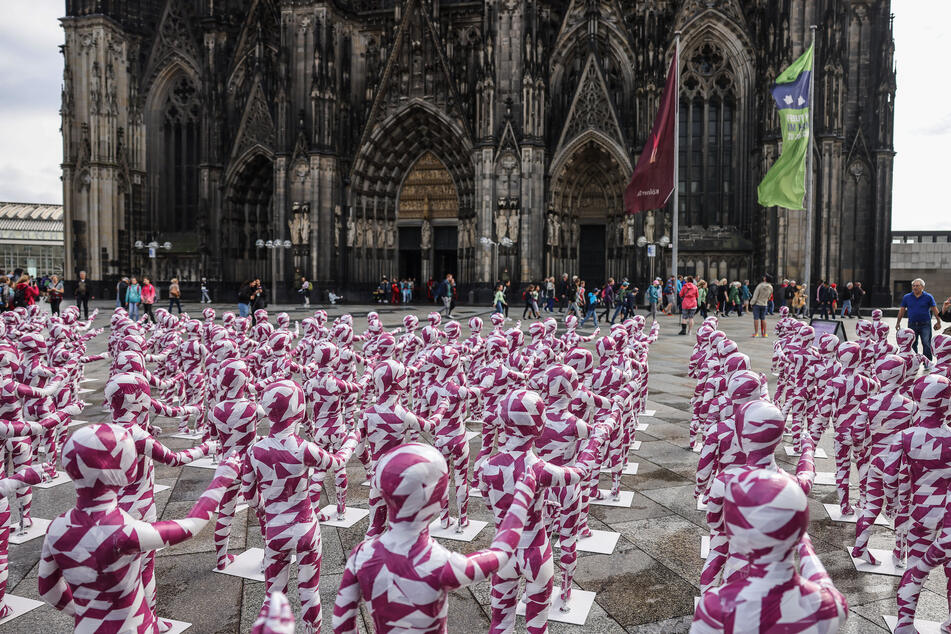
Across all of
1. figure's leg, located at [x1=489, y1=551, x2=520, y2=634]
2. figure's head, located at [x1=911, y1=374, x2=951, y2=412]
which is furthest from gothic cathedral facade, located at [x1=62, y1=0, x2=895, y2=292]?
figure's leg, located at [x1=489, y1=551, x2=520, y2=634]

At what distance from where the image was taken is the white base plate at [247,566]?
465 cm

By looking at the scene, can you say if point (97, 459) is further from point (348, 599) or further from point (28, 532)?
point (28, 532)

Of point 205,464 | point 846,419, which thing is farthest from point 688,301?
point 205,464

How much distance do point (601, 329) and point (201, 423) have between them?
14.1 m

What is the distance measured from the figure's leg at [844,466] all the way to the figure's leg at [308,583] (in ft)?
15.1

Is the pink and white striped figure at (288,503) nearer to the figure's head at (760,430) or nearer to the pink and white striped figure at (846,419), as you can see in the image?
the figure's head at (760,430)

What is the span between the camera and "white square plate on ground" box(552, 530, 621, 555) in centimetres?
503

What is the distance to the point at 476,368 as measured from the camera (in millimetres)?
8781

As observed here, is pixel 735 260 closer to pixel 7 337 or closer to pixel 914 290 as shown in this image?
pixel 914 290

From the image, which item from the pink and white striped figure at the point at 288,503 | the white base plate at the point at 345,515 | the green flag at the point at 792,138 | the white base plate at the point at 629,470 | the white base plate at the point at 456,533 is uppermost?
the green flag at the point at 792,138

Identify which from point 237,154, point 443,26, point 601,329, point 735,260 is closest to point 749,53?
point 735,260

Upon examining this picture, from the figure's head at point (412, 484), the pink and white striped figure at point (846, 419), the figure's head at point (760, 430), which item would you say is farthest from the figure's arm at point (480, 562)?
the pink and white striped figure at point (846, 419)

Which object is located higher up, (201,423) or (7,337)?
(7,337)

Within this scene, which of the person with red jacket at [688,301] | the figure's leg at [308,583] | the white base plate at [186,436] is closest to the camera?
the figure's leg at [308,583]
